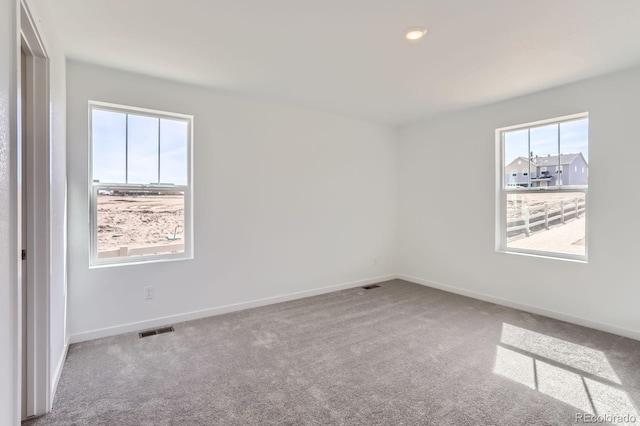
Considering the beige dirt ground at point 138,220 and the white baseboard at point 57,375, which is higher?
the beige dirt ground at point 138,220

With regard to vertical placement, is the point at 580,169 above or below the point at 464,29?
below

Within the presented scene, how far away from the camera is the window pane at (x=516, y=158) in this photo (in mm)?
3762

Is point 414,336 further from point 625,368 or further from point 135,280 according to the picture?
point 135,280

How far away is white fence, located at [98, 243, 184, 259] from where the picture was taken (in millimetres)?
3004

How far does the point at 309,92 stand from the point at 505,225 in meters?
2.90

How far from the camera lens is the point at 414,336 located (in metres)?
2.96

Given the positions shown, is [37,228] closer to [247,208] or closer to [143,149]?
[143,149]

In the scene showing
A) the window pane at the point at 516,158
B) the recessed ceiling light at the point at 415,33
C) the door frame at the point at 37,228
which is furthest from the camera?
the window pane at the point at 516,158

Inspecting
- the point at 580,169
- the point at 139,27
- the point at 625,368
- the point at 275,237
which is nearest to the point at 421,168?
the point at 580,169

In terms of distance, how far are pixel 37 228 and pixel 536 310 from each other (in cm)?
456

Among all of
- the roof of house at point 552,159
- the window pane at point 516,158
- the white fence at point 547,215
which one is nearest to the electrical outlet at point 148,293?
the white fence at point 547,215

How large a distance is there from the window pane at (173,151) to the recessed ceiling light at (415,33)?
2372 mm

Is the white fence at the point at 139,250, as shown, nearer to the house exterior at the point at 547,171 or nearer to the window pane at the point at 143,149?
the window pane at the point at 143,149
